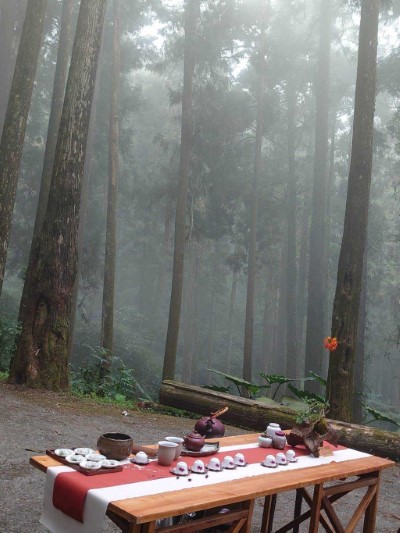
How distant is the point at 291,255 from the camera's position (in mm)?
22922

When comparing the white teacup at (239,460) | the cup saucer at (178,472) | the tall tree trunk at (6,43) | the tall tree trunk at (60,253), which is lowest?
the cup saucer at (178,472)

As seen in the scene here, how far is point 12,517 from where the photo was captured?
405 cm

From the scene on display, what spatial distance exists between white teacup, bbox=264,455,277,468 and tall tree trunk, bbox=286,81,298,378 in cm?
1683

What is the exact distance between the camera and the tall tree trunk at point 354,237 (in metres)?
8.48

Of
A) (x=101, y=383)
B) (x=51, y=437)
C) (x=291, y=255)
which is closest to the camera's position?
(x=51, y=437)

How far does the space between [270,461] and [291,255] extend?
64.8ft

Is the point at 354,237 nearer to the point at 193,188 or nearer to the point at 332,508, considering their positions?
the point at 332,508

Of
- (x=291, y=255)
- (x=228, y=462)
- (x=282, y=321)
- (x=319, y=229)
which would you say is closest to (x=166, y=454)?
(x=228, y=462)

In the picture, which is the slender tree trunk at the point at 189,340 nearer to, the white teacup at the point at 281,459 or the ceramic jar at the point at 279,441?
the ceramic jar at the point at 279,441

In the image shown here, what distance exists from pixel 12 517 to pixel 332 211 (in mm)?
28081

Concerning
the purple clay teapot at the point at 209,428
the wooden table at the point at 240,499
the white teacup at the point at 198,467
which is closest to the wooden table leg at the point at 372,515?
the wooden table at the point at 240,499

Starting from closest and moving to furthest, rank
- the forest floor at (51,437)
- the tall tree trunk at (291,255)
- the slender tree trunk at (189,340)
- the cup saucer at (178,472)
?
1. the cup saucer at (178,472)
2. the forest floor at (51,437)
3. the tall tree trunk at (291,255)
4. the slender tree trunk at (189,340)

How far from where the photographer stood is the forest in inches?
352

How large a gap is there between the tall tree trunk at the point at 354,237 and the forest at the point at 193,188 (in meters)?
0.03
